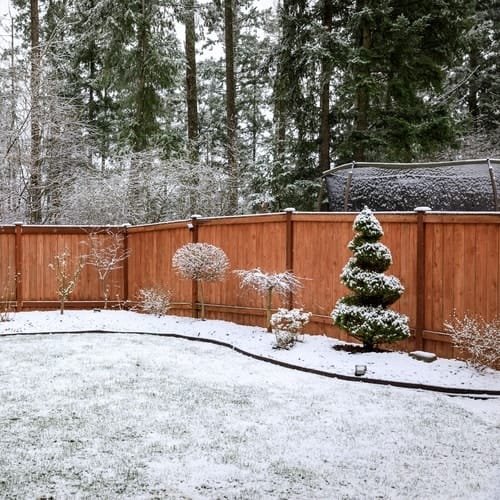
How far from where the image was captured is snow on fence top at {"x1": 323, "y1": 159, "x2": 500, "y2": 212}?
25.6ft

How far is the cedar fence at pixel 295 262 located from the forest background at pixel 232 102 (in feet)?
9.10

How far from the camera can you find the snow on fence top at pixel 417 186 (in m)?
7.79

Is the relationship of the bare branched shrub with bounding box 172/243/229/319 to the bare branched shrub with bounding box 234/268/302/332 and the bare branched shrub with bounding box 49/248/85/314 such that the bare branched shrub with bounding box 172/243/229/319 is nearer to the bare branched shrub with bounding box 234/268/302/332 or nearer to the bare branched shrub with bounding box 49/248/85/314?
the bare branched shrub with bounding box 234/268/302/332

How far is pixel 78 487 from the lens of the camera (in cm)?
319

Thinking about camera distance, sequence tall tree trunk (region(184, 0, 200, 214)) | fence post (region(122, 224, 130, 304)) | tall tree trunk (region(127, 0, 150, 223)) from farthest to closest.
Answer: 1. tall tree trunk (region(184, 0, 200, 214))
2. tall tree trunk (region(127, 0, 150, 223))
3. fence post (region(122, 224, 130, 304))

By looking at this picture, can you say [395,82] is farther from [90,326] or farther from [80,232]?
[90,326]

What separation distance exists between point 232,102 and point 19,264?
856cm

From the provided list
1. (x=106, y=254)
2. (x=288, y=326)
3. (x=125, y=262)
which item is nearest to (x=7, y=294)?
(x=106, y=254)

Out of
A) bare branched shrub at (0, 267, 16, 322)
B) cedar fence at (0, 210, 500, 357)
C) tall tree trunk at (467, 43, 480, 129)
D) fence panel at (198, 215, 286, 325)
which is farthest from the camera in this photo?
tall tree trunk at (467, 43, 480, 129)

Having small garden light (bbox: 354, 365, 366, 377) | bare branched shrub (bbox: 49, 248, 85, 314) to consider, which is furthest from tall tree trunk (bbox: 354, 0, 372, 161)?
small garden light (bbox: 354, 365, 366, 377)

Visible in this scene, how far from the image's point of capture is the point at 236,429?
4250mm

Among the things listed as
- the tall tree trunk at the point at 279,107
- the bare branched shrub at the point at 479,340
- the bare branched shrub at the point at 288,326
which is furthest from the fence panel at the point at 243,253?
the tall tree trunk at the point at 279,107

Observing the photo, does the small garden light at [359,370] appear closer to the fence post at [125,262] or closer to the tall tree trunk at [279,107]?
the fence post at [125,262]

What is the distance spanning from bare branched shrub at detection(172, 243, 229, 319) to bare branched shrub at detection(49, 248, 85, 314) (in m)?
2.87
